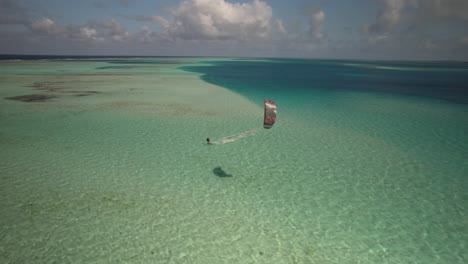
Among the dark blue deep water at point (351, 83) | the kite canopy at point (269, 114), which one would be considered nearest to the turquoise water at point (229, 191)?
the kite canopy at point (269, 114)

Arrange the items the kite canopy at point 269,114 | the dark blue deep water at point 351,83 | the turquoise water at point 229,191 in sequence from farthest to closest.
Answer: the dark blue deep water at point 351,83
the kite canopy at point 269,114
the turquoise water at point 229,191

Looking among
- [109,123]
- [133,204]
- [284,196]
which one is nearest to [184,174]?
[133,204]

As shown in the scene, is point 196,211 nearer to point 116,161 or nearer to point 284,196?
point 284,196

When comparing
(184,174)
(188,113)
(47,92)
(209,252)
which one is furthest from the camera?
(47,92)

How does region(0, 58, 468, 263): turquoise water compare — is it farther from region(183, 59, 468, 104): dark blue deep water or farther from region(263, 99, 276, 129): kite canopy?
region(183, 59, 468, 104): dark blue deep water

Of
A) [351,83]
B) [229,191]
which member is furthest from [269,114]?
[351,83]

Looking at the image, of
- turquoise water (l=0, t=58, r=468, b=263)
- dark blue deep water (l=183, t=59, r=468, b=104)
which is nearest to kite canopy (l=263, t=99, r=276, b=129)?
turquoise water (l=0, t=58, r=468, b=263)

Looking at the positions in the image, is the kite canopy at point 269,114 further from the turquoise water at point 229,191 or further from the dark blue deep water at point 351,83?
the dark blue deep water at point 351,83

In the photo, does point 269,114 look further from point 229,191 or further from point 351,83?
point 351,83

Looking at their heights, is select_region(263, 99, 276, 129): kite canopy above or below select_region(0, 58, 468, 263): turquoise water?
above
